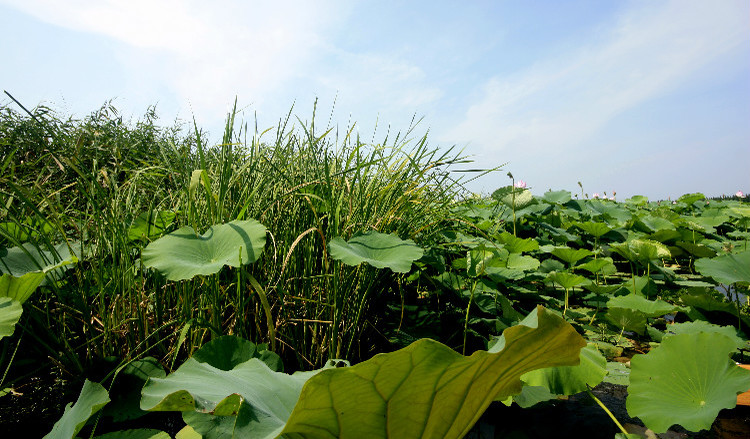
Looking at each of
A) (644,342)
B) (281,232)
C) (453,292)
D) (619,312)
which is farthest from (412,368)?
(644,342)

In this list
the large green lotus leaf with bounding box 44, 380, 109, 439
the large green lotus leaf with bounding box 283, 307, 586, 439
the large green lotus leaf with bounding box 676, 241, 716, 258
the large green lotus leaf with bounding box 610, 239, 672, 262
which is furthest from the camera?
the large green lotus leaf with bounding box 676, 241, 716, 258

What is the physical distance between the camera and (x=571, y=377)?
3.24ft

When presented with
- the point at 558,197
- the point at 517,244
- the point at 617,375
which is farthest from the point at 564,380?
the point at 558,197

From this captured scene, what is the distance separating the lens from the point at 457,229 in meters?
1.96

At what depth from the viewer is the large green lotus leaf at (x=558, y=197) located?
3760 mm

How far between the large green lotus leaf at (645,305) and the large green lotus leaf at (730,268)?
0.18m

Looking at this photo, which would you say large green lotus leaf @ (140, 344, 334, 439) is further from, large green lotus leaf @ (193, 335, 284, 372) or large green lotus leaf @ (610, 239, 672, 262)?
large green lotus leaf @ (610, 239, 672, 262)

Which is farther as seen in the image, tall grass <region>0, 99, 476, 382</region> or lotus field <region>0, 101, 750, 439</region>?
tall grass <region>0, 99, 476, 382</region>

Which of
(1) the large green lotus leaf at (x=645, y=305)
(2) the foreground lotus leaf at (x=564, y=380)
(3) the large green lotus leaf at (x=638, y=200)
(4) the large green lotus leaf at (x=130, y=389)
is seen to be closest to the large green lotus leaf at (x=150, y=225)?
(4) the large green lotus leaf at (x=130, y=389)

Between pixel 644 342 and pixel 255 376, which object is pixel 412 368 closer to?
pixel 255 376

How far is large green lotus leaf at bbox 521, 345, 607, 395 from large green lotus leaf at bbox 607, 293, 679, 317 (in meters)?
0.74

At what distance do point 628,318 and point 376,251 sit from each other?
1.10 metres

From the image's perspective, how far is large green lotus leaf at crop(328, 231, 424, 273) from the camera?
1036 mm

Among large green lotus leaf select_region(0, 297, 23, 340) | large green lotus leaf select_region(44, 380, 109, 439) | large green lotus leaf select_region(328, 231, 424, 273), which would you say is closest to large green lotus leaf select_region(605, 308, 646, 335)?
large green lotus leaf select_region(328, 231, 424, 273)
